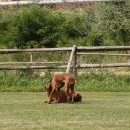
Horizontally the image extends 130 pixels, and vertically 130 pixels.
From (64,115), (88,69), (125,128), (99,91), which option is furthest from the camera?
(88,69)

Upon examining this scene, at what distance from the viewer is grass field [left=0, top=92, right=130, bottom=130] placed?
9664 millimetres

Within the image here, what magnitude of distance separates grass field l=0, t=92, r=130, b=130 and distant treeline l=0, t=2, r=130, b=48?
22.1 meters

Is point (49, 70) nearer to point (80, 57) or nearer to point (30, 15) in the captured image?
point (80, 57)

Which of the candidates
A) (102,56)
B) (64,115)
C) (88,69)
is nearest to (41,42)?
(102,56)

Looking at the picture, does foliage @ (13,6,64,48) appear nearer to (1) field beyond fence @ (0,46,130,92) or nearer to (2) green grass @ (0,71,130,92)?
(1) field beyond fence @ (0,46,130,92)

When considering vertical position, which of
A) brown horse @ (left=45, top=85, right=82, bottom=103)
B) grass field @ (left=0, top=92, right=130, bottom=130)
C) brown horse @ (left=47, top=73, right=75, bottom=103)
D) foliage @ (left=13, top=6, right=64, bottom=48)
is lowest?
grass field @ (left=0, top=92, right=130, bottom=130)

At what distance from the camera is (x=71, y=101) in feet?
45.9

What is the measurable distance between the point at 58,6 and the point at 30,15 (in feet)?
71.9

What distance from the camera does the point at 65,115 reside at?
11.3 meters

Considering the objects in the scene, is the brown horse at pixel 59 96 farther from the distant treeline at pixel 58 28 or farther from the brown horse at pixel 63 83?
the distant treeline at pixel 58 28

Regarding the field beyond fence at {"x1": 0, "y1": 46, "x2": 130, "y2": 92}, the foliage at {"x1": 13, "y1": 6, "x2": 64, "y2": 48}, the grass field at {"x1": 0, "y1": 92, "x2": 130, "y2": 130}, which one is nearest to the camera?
the grass field at {"x1": 0, "y1": 92, "x2": 130, "y2": 130}

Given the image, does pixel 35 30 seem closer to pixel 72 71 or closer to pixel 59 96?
pixel 72 71

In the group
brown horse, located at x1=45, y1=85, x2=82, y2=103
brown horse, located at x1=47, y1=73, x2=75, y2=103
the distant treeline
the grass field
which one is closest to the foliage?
the distant treeline

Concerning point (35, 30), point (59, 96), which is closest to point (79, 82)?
point (59, 96)
